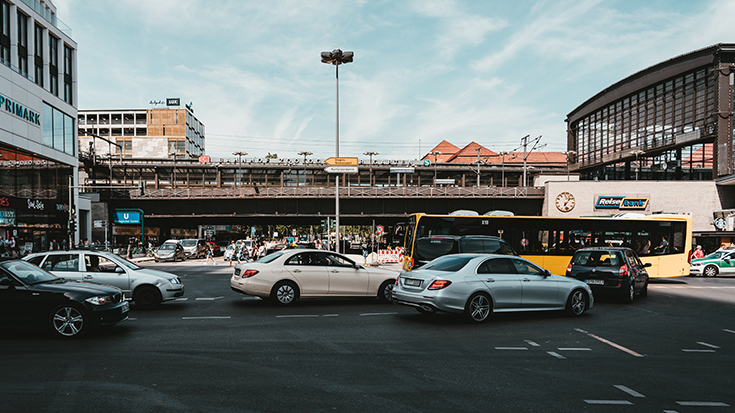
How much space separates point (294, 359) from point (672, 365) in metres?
5.24

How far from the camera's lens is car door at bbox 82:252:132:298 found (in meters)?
11.6

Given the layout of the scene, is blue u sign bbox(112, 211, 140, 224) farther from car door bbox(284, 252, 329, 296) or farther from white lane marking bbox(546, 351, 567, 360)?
white lane marking bbox(546, 351, 567, 360)

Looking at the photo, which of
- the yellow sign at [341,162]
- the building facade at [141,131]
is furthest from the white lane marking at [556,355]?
the building facade at [141,131]

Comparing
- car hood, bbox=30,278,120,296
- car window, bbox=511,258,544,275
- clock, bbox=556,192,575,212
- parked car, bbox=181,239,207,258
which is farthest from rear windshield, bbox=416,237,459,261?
clock, bbox=556,192,575,212

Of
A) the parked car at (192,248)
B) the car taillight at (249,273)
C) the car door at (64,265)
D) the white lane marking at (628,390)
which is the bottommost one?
the parked car at (192,248)

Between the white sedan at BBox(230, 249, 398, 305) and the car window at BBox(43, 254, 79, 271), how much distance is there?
11.7 ft

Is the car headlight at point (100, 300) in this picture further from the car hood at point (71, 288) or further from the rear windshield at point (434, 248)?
the rear windshield at point (434, 248)

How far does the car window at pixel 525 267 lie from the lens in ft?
35.2

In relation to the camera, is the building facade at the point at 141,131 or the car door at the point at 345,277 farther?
the building facade at the point at 141,131

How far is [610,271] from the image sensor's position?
13.7 metres

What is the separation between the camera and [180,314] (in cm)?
1133

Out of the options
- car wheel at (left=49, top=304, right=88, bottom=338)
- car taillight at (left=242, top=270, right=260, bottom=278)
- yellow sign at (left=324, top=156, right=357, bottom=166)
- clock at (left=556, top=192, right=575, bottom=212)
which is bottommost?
car wheel at (left=49, top=304, right=88, bottom=338)

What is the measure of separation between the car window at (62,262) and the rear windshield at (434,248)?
29.4 feet

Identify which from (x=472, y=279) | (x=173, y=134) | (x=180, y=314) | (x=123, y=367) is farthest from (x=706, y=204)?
(x=173, y=134)
